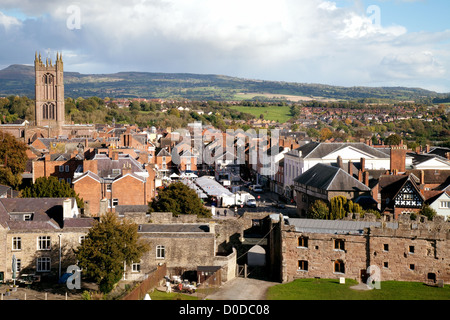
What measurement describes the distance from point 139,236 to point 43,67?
8539 centimetres

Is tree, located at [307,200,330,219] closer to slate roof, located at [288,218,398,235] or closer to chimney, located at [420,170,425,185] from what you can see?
slate roof, located at [288,218,398,235]

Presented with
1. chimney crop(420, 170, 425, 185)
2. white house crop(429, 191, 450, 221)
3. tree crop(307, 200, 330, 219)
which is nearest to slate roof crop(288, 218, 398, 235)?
tree crop(307, 200, 330, 219)

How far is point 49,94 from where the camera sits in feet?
371

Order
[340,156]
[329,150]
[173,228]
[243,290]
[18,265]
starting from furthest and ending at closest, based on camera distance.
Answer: [329,150], [340,156], [173,228], [18,265], [243,290]

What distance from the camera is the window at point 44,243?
35.0 metres

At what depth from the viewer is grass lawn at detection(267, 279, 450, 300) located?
2920cm

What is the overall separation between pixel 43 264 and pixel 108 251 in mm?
5152

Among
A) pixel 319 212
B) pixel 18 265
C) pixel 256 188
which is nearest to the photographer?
pixel 18 265

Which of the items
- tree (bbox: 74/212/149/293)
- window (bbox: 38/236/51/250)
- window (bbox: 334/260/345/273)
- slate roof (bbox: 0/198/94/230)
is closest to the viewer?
tree (bbox: 74/212/149/293)

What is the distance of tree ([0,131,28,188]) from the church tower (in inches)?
2110

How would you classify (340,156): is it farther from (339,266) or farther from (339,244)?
(339,266)

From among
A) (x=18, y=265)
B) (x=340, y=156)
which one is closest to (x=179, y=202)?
(x=18, y=265)

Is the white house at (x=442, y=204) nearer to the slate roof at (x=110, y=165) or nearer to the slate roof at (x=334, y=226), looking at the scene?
the slate roof at (x=334, y=226)
